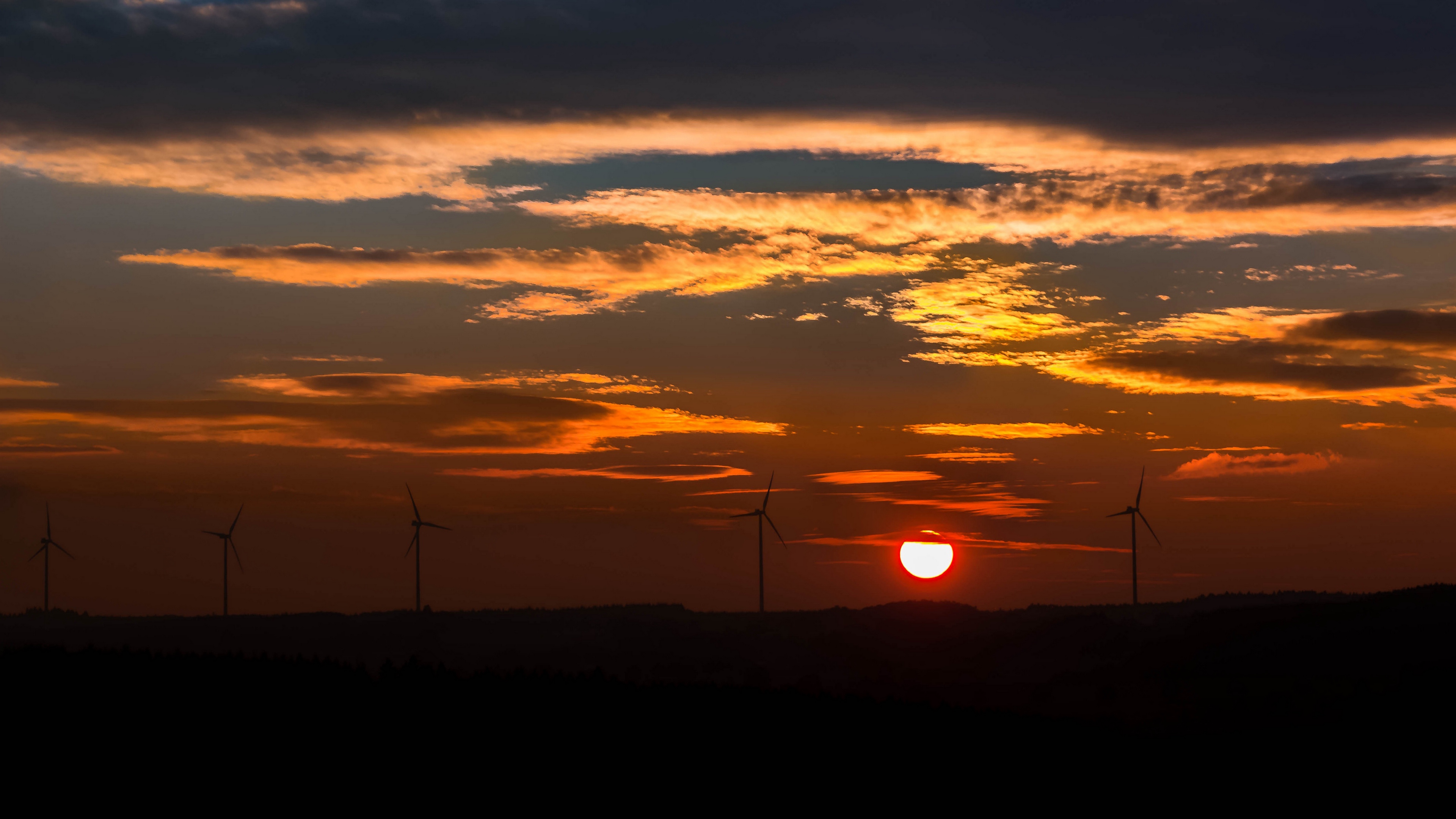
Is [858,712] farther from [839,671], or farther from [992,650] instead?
[992,650]

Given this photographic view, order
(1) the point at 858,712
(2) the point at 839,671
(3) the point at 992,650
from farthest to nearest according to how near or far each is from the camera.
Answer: (3) the point at 992,650, (2) the point at 839,671, (1) the point at 858,712

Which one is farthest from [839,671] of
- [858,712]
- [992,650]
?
[858,712]

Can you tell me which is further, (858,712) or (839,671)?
(839,671)

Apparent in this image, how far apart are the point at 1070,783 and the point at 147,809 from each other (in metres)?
28.8

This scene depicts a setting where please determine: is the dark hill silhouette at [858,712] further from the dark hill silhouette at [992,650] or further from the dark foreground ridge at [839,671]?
the dark hill silhouette at [992,650]

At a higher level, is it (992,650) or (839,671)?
(992,650)

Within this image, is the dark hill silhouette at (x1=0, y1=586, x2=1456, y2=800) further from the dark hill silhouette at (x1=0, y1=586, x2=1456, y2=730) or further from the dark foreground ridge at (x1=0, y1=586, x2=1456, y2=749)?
the dark hill silhouette at (x1=0, y1=586, x2=1456, y2=730)

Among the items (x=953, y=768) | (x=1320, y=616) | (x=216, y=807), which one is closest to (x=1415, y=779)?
(x=953, y=768)

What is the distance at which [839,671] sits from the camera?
12369cm

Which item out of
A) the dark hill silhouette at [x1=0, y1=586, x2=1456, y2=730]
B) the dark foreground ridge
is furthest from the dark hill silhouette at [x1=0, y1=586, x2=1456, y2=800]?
the dark hill silhouette at [x1=0, y1=586, x2=1456, y2=730]

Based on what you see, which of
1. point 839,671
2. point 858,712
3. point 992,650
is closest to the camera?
point 858,712

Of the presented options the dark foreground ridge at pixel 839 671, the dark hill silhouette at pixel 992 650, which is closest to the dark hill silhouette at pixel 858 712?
the dark foreground ridge at pixel 839 671

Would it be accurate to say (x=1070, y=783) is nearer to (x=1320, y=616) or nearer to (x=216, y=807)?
(x=216, y=807)

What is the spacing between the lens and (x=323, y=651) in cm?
16050
